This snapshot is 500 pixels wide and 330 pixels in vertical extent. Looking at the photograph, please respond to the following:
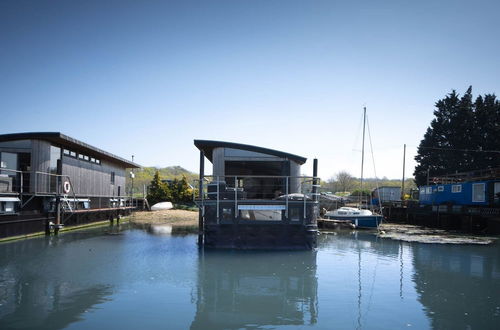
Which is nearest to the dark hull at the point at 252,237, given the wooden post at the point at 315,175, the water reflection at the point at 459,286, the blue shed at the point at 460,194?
the wooden post at the point at 315,175

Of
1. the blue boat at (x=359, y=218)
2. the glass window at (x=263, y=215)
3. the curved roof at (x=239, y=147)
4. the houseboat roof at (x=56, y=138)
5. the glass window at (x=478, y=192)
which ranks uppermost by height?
the houseboat roof at (x=56, y=138)

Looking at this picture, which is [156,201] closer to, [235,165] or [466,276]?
[235,165]

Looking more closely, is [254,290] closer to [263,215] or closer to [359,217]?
[263,215]

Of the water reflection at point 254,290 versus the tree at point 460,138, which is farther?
the tree at point 460,138

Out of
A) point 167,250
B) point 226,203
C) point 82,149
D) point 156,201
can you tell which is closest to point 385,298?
point 226,203

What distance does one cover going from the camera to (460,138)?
51469 mm

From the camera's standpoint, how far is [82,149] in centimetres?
3114

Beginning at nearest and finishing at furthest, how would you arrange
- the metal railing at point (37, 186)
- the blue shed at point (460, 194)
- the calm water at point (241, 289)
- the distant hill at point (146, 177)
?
1. the calm water at point (241, 289)
2. the metal railing at point (37, 186)
3. the blue shed at point (460, 194)
4. the distant hill at point (146, 177)

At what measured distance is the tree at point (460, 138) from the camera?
49.6 m

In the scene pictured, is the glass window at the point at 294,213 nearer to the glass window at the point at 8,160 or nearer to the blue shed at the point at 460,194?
the glass window at the point at 8,160

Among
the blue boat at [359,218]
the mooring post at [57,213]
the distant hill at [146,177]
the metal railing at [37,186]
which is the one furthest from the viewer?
the distant hill at [146,177]

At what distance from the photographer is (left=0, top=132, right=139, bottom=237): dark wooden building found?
2192cm

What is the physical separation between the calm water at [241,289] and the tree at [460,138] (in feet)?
114

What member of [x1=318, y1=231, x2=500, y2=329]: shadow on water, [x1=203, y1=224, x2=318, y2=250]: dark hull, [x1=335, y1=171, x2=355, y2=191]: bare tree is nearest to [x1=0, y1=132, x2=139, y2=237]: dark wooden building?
[x1=203, y1=224, x2=318, y2=250]: dark hull
